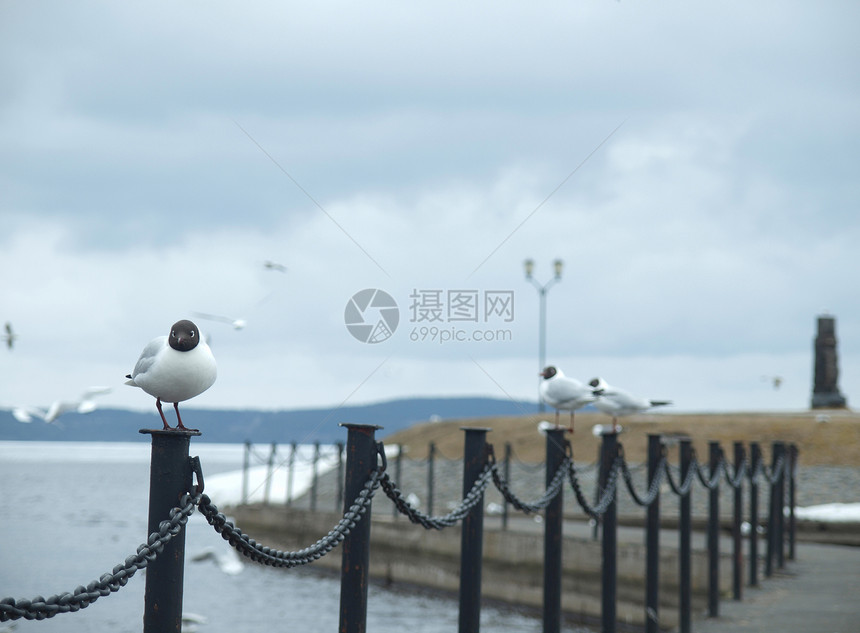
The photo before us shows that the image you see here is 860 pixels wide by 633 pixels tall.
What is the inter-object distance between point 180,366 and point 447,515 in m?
1.48

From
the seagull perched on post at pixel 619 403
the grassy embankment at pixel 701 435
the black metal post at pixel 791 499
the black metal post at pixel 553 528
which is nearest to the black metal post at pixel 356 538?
the black metal post at pixel 553 528

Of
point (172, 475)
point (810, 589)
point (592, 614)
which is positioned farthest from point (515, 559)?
point (172, 475)

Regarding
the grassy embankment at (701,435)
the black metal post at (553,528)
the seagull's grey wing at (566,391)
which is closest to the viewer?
the black metal post at (553,528)

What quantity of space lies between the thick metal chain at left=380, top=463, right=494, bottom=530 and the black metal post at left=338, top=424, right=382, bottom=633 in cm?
11

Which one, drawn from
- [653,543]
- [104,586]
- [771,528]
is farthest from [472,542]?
[771,528]

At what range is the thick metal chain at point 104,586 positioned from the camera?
253cm

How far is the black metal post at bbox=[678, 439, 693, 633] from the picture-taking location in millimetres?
8297

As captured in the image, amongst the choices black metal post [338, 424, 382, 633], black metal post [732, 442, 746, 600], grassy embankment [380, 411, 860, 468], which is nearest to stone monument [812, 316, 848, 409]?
grassy embankment [380, 411, 860, 468]

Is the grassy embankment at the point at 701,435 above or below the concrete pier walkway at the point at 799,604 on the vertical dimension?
above

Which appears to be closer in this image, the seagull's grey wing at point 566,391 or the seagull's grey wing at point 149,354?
the seagull's grey wing at point 149,354

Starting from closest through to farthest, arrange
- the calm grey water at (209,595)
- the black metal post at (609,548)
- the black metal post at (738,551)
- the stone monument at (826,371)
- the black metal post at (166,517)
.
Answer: the black metal post at (166,517) < the black metal post at (609,548) < the black metal post at (738,551) < the calm grey water at (209,595) < the stone monument at (826,371)

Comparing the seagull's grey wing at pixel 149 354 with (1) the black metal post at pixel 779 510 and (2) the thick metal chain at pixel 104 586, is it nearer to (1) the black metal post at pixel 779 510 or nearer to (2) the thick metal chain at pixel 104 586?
(2) the thick metal chain at pixel 104 586

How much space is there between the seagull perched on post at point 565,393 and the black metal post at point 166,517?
703 cm

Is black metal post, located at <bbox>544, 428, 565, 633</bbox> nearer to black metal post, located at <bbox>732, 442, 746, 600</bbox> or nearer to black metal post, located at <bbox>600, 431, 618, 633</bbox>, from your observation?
black metal post, located at <bbox>600, 431, 618, 633</bbox>
